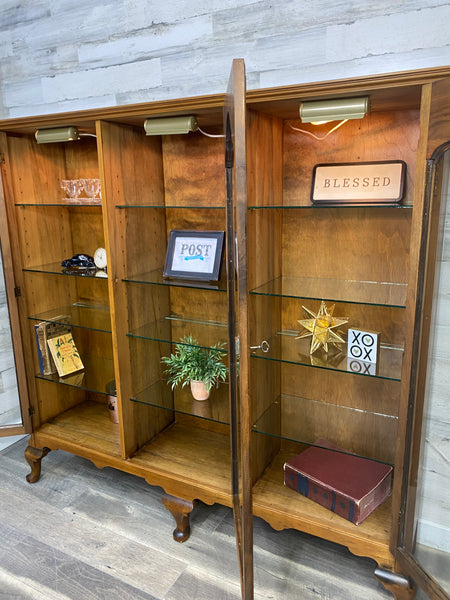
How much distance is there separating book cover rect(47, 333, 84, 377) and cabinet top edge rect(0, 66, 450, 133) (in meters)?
1.08

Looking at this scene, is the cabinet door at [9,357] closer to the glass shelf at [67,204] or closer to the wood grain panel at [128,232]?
the glass shelf at [67,204]

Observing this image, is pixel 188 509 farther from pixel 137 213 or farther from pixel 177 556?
pixel 137 213

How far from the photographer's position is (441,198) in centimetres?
143

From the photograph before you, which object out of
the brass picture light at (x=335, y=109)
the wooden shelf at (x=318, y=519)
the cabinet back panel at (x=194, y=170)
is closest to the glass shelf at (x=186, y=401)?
the wooden shelf at (x=318, y=519)

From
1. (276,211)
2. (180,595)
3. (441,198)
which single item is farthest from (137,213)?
(180,595)

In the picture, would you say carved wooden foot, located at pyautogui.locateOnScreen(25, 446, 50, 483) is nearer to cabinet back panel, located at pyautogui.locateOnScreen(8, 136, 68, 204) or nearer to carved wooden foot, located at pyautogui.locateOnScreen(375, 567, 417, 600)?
cabinet back panel, located at pyautogui.locateOnScreen(8, 136, 68, 204)

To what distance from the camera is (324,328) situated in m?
1.88

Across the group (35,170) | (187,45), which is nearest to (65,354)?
(35,170)

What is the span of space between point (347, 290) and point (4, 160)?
171cm

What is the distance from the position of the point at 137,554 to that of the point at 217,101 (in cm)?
187

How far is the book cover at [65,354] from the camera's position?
8.16 feet

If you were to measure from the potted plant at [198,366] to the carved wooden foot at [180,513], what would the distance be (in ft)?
1.54

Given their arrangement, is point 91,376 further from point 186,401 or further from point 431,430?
point 431,430

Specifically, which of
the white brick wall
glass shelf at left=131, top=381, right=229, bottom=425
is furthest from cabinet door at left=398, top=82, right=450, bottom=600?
glass shelf at left=131, top=381, right=229, bottom=425
